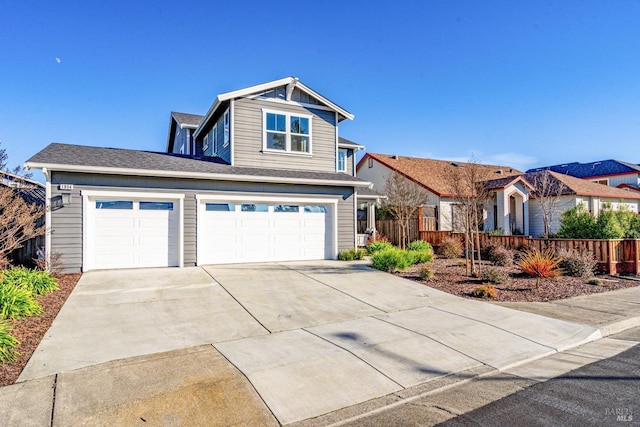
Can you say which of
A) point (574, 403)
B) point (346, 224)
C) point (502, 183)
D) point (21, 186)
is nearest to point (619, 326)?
point (574, 403)

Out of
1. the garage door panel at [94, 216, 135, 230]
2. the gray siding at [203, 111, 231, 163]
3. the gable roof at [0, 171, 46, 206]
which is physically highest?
the gray siding at [203, 111, 231, 163]

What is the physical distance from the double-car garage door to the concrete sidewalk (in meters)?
2.22

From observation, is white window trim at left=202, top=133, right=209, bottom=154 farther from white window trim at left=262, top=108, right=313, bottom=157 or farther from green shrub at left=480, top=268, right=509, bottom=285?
green shrub at left=480, top=268, right=509, bottom=285

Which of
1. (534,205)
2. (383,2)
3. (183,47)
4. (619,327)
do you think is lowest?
(619,327)

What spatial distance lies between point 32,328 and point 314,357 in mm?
4710

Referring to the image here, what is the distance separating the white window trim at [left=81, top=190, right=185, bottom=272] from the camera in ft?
34.8

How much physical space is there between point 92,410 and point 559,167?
56186 mm

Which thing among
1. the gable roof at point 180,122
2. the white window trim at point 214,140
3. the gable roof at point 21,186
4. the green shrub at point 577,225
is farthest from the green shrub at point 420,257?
the gable roof at point 180,122

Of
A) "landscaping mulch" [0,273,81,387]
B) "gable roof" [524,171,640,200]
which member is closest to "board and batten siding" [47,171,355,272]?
"landscaping mulch" [0,273,81,387]

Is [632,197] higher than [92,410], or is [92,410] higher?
[632,197]

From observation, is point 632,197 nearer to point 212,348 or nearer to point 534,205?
point 534,205

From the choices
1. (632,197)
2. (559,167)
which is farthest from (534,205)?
(559,167)

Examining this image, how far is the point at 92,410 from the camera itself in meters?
3.63

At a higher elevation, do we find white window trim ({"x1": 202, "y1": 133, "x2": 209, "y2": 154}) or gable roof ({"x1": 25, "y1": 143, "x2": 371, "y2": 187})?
white window trim ({"x1": 202, "y1": 133, "x2": 209, "y2": 154})
